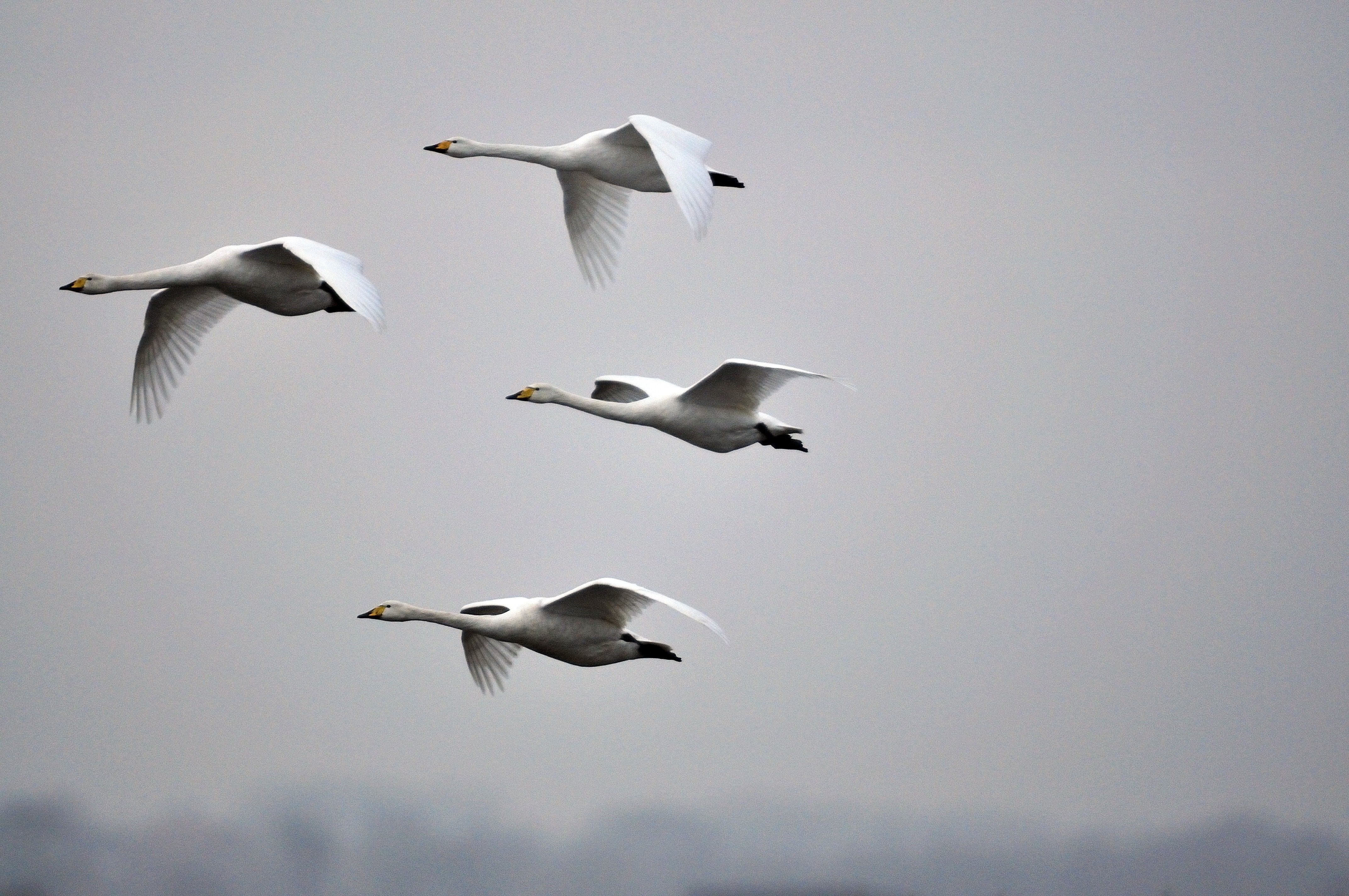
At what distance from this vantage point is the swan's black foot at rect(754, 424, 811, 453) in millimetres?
18094

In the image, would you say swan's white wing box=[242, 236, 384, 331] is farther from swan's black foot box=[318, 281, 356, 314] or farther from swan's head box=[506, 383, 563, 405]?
swan's head box=[506, 383, 563, 405]

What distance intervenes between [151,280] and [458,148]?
3.28 metres

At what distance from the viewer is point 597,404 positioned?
18.3 metres

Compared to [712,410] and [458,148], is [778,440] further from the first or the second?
[458,148]

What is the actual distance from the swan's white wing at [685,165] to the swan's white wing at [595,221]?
228 cm

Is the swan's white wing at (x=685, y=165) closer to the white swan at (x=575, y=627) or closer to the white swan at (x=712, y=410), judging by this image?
the white swan at (x=712, y=410)

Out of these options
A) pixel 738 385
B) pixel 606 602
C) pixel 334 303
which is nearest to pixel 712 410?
pixel 738 385

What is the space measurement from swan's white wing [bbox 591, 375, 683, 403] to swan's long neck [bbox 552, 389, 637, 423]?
0.38 meters

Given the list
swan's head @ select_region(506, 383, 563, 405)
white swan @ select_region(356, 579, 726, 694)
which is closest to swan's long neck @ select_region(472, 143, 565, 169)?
swan's head @ select_region(506, 383, 563, 405)

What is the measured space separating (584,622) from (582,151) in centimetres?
428

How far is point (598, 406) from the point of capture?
18.3m

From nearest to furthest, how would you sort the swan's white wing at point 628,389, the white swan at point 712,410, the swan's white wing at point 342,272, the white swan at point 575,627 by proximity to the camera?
the swan's white wing at point 342,272
the white swan at point 575,627
the white swan at point 712,410
the swan's white wing at point 628,389

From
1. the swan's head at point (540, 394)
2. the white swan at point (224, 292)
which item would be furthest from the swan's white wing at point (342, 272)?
the swan's head at point (540, 394)

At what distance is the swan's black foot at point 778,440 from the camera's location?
1809 centimetres
